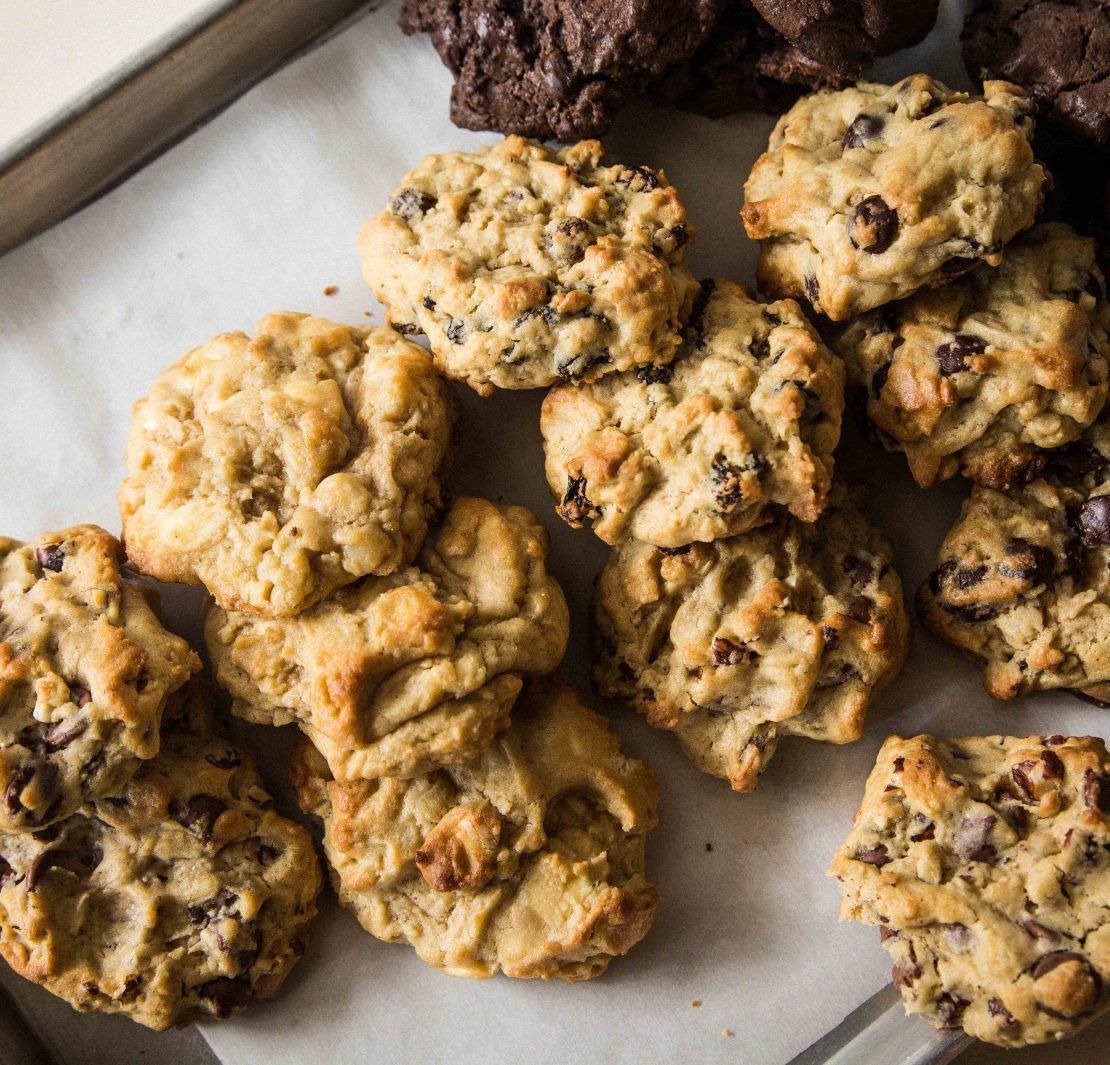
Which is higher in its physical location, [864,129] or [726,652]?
[864,129]

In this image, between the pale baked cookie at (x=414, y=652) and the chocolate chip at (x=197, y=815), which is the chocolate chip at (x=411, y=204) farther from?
the chocolate chip at (x=197, y=815)

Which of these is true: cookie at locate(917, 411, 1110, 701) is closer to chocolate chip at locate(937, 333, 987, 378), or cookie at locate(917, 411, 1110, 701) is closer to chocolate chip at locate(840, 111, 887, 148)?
chocolate chip at locate(937, 333, 987, 378)

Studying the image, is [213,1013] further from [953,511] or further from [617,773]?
[953,511]

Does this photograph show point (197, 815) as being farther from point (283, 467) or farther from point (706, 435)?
point (706, 435)

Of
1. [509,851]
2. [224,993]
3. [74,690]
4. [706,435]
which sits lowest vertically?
[509,851]

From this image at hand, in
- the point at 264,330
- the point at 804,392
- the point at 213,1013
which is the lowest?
the point at 213,1013

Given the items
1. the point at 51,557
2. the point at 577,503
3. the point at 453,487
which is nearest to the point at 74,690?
the point at 51,557

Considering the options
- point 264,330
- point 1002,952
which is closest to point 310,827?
point 264,330

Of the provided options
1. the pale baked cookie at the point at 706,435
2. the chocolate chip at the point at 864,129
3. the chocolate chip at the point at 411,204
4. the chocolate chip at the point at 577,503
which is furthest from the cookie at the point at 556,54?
the chocolate chip at the point at 577,503
